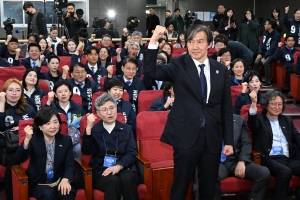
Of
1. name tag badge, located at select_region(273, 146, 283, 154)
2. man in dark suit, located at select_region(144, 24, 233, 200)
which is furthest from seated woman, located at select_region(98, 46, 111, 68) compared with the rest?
man in dark suit, located at select_region(144, 24, 233, 200)

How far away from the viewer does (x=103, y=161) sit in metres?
3.25

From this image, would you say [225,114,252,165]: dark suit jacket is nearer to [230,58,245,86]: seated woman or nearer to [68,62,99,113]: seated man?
[230,58,245,86]: seated woman

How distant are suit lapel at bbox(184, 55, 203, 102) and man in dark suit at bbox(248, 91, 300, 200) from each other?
4.35 feet

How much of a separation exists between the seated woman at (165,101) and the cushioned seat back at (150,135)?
1.37 ft

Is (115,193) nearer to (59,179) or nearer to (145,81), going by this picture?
(59,179)

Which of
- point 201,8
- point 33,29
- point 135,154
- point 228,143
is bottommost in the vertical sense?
point 135,154

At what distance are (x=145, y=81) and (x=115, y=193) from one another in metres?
2.08

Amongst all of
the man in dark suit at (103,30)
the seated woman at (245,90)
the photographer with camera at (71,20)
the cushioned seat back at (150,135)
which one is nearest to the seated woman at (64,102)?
the cushioned seat back at (150,135)

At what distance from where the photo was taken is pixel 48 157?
311cm

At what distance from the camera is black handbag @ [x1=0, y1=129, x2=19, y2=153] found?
340 cm

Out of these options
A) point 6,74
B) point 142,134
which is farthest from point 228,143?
point 6,74

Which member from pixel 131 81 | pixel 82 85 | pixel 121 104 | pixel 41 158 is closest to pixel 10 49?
pixel 82 85

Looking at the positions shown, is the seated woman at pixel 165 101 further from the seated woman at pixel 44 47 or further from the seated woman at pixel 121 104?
the seated woman at pixel 44 47

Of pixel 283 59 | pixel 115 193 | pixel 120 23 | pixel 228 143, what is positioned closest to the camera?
pixel 228 143
